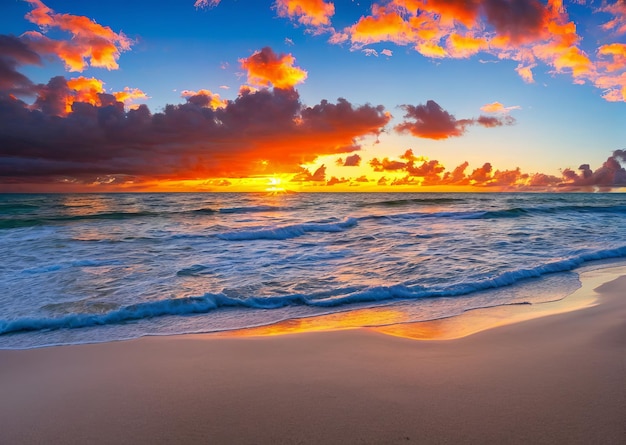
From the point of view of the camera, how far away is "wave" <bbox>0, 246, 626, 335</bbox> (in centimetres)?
524

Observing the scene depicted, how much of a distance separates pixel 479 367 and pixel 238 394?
223 centimetres

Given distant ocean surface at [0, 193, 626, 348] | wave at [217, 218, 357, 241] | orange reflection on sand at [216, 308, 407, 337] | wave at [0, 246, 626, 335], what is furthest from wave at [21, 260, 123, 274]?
orange reflection on sand at [216, 308, 407, 337]

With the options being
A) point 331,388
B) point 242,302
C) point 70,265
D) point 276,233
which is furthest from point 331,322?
point 276,233

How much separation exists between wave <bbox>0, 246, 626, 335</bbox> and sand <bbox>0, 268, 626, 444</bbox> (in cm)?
100

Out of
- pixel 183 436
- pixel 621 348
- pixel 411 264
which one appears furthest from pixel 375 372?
pixel 411 264

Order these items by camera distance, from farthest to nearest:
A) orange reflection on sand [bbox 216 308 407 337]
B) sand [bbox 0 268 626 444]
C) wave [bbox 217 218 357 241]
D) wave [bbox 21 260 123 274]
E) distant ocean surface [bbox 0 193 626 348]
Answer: wave [bbox 217 218 357 241]
wave [bbox 21 260 123 274]
distant ocean surface [bbox 0 193 626 348]
orange reflection on sand [bbox 216 308 407 337]
sand [bbox 0 268 626 444]

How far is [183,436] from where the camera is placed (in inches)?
100

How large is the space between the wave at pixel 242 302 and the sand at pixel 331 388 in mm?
1003

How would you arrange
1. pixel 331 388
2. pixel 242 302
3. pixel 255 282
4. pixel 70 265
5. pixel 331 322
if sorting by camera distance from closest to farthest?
pixel 331 388, pixel 331 322, pixel 242 302, pixel 255 282, pixel 70 265

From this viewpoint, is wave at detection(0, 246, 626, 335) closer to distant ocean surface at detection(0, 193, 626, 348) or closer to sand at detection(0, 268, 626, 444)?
distant ocean surface at detection(0, 193, 626, 348)

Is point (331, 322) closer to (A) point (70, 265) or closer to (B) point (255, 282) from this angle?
(B) point (255, 282)

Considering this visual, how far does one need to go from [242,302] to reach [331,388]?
333cm

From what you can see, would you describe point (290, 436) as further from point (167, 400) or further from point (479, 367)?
point (479, 367)

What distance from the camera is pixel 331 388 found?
3133 mm
